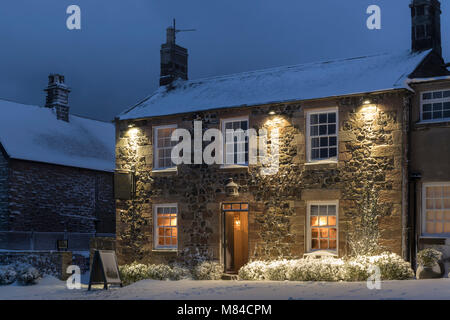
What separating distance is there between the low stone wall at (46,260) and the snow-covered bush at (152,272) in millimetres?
4232


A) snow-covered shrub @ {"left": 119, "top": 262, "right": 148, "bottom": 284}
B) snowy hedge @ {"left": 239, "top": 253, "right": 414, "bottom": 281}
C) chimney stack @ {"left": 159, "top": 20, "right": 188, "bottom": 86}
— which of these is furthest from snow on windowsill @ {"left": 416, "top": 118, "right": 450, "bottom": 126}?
chimney stack @ {"left": 159, "top": 20, "right": 188, "bottom": 86}

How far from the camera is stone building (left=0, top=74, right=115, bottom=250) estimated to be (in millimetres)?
27266

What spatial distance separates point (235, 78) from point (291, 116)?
4.25 m

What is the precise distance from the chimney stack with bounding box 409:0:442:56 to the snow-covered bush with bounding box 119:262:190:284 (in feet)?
32.8

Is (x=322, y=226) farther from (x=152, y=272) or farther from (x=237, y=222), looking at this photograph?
(x=152, y=272)

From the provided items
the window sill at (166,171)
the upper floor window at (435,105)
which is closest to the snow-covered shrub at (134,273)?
the window sill at (166,171)

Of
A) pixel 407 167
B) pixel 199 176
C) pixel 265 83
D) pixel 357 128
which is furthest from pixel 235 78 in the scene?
pixel 407 167

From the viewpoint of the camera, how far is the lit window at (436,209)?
59.1ft

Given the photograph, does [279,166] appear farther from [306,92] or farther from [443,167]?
[443,167]

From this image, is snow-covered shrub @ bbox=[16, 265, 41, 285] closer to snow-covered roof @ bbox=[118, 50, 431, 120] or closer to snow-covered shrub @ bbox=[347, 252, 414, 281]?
snow-covered roof @ bbox=[118, 50, 431, 120]

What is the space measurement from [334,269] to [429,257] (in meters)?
2.45

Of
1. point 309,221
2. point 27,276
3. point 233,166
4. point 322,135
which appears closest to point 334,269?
point 309,221

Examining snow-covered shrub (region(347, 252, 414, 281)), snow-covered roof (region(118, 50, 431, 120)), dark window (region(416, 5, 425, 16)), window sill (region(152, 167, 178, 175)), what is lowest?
snow-covered shrub (region(347, 252, 414, 281))
